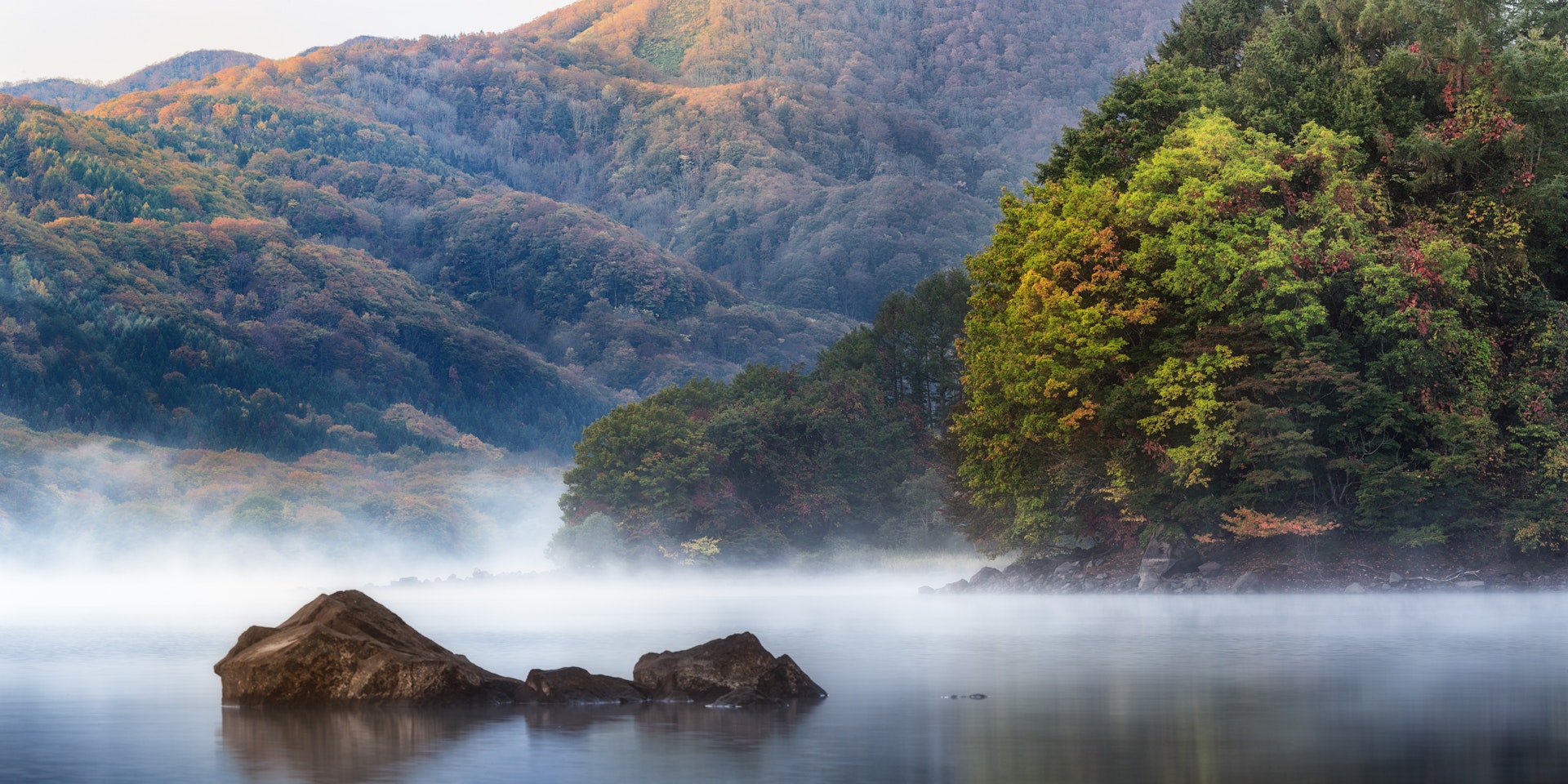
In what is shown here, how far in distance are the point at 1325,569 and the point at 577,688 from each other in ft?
134

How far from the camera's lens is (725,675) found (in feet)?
69.7

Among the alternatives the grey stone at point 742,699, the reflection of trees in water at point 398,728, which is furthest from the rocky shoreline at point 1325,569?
the reflection of trees in water at point 398,728

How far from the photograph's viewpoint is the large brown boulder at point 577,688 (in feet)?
68.9

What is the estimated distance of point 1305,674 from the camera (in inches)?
960

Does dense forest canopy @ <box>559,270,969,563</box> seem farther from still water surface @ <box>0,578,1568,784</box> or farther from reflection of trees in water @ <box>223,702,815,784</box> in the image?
reflection of trees in water @ <box>223,702,815,784</box>

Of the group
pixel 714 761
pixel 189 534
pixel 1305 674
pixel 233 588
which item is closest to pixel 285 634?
pixel 714 761

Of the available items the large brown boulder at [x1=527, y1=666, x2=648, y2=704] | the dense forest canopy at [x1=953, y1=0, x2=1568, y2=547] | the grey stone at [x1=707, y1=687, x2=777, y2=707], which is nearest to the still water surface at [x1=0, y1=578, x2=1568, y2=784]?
the grey stone at [x1=707, y1=687, x2=777, y2=707]

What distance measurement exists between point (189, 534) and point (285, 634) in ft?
367

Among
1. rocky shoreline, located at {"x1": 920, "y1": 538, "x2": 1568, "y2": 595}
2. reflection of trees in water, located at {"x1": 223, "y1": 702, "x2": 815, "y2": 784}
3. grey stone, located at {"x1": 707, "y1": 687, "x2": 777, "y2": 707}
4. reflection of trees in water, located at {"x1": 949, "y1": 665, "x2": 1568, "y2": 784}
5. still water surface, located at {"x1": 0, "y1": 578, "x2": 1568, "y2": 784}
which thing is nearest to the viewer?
reflection of trees in water, located at {"x1": 949, "y1": 665, "x2": 1568, "y2": 784}

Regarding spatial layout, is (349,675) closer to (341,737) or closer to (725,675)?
(341,737)

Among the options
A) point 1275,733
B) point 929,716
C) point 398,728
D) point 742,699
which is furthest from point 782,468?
point 1275,733

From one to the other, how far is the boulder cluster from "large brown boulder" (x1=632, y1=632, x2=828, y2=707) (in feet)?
0.03

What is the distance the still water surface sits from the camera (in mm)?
15078

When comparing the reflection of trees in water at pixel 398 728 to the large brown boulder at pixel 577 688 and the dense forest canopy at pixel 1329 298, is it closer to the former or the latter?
the large brown boulder at pixel 577 688
